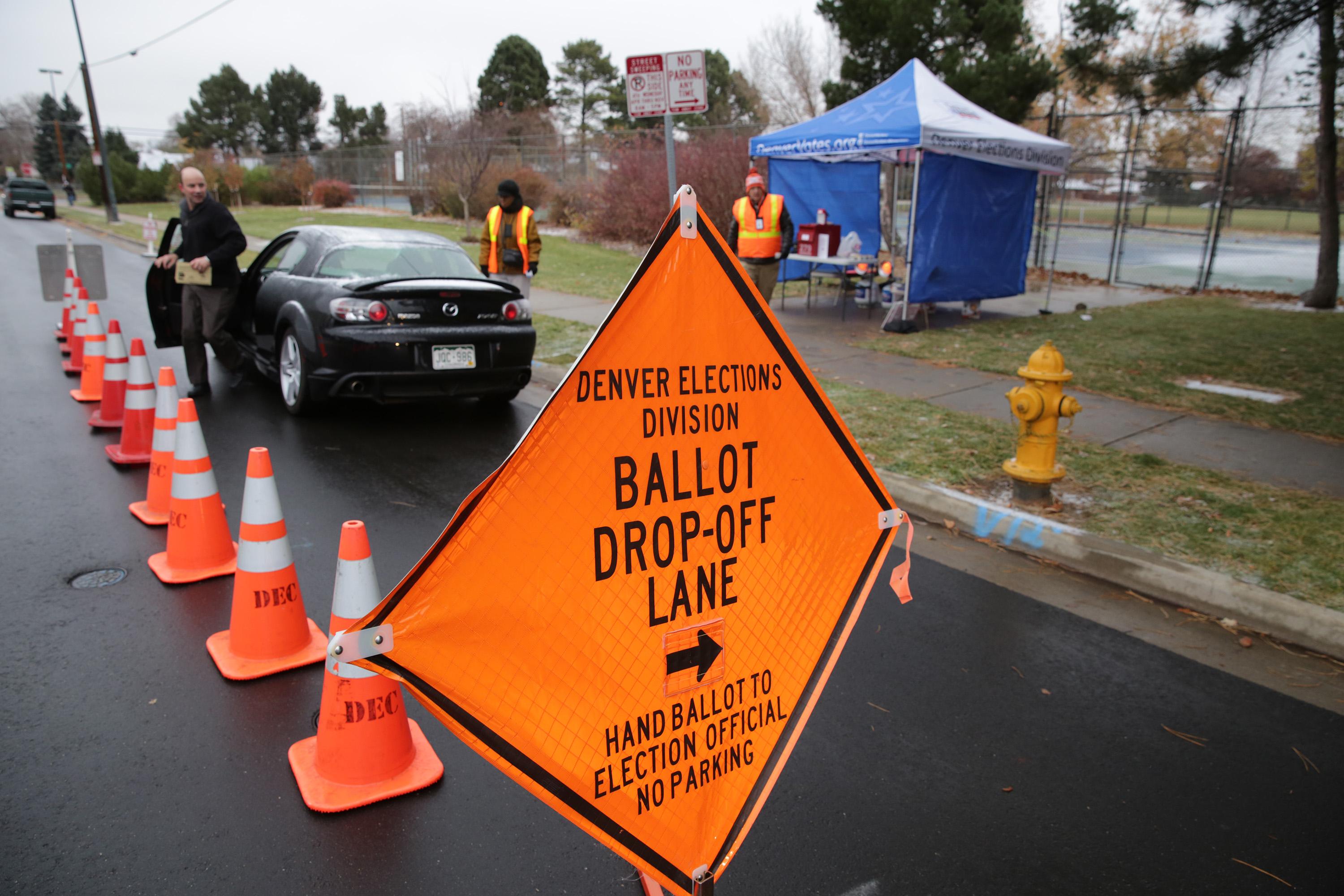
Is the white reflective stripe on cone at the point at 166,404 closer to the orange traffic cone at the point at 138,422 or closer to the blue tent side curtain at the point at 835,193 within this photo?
the orange traffic cone at the point at 138,422

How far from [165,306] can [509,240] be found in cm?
341

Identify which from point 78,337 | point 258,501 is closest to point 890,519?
point 258,501

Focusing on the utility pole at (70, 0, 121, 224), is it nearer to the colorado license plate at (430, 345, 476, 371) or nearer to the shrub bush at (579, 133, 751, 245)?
the shrub bush at (579, 133, 751, 245)

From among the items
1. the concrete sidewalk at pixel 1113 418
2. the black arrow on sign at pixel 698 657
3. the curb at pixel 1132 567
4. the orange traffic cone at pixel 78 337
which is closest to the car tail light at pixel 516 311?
the concrete sidewalk at pixel 1113 418

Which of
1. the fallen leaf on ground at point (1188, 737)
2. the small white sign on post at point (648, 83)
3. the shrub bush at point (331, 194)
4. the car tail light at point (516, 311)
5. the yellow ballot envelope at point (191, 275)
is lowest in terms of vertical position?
the fallen leaf on ground at point (1188, 737)

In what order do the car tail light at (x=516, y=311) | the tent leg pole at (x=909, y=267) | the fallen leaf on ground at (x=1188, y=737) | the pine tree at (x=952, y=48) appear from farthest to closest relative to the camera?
the pine tree at (x=952, y=48) → the tent leg pole at (x=909, y=267) → the car tail light at (x=516, y=311) → the fallen leaf on ground at (x=1188, y=737)

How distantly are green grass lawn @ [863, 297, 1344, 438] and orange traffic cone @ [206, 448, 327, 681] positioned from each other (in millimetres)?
6693

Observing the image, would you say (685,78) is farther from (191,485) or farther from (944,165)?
(944,165)

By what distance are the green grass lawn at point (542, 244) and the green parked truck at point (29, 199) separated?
4.73 feet

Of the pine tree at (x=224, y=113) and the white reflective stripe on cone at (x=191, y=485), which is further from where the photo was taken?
the pine tree at (x=224, y=113)

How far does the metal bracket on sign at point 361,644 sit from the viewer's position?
1.44 m

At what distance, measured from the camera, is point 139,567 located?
456cm

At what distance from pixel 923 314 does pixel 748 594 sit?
11357 millimetres

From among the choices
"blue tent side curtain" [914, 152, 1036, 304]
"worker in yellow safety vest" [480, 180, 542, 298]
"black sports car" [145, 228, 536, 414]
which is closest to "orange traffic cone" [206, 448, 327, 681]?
"black sports car" [145, 228, 536, 414]
